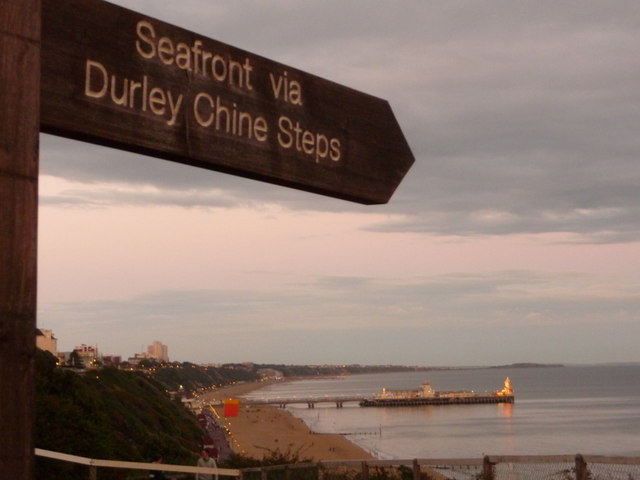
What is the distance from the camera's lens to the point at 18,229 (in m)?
2.22

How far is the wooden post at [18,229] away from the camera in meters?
2.16

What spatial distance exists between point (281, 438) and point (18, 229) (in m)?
100

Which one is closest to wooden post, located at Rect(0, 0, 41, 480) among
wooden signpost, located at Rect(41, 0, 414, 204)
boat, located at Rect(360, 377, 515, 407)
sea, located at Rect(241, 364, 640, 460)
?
wooden signpost, located at Rect(41, 0, 414, 204)

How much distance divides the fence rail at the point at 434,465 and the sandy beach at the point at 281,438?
49838 mm

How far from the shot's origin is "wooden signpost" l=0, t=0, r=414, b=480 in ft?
7.24

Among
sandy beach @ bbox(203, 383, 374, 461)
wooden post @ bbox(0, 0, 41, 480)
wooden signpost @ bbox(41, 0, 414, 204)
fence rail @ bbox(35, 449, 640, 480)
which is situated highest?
wooden signpost @ bbox(41, 0, 414, 204)

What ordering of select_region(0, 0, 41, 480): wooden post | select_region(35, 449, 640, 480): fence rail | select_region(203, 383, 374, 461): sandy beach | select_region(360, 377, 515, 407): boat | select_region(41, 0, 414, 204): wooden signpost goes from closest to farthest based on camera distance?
select_region(0, 0, 41, 480): wooden post → select_region(41, 0, 414, 204): wooden signpost → select_region(35, 449, 640, 480): fence rail → select_region(203, 383, 374, 461): sandy beach → select_region(360, 377, 515, 407): boat

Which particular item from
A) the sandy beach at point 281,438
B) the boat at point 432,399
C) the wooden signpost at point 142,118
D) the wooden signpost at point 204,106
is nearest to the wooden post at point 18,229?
the wooden signpost at point 142,118

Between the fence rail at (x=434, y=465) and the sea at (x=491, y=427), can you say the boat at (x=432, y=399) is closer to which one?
the sea at (x=491, y=427)

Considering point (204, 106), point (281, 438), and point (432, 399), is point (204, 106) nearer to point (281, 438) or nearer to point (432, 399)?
point (281, 438)

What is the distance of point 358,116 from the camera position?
3.59 m

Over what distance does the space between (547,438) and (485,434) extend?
8032 millimetres

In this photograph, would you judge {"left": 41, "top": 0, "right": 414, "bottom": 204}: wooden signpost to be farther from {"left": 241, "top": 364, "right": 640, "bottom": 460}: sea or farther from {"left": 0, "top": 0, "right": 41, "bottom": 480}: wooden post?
{"left": 241, "top": 364, "right": 640, "bottom": 460}: sea

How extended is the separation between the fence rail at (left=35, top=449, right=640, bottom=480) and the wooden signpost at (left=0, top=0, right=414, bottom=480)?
7.23 meters
